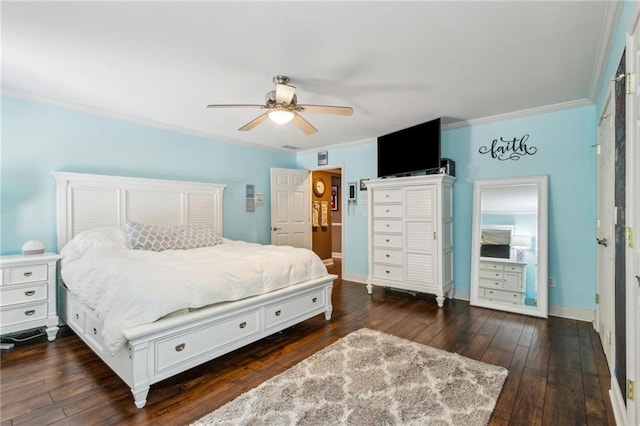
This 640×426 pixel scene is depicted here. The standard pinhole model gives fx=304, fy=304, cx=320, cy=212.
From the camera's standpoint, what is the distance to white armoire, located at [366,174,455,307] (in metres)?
3.85

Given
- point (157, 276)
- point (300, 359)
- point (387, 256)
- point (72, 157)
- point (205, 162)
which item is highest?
point (205, 162)

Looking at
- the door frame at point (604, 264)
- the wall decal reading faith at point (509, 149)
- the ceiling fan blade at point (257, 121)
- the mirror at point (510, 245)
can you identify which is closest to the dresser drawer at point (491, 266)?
the mirror at point (510, 245)

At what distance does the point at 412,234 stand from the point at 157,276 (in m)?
3.09

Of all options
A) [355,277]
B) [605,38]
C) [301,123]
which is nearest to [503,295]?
[355,277]

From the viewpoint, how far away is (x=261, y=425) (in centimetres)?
170

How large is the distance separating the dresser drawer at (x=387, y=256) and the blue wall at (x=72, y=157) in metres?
2.28

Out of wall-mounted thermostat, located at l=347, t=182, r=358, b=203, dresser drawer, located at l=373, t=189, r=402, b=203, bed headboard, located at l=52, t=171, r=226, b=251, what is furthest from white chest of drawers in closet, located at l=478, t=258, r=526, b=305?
bed headboard, located at l=52, t=171, r=226, b=251

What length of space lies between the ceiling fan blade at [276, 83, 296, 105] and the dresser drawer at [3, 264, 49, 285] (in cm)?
267

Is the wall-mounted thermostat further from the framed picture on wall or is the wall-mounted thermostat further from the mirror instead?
the framed picture on wall

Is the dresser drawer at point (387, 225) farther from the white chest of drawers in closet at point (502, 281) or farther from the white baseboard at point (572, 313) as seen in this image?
the white baseboard at point (572, 313)

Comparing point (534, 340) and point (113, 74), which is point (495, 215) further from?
point (113, 74)

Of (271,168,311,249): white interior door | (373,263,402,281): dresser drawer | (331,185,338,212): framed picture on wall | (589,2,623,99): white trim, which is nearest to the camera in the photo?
(589,2,623,99): white trim

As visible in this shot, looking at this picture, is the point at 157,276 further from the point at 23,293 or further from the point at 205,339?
the point at 23,293

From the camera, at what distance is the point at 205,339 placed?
2207 millimetres
